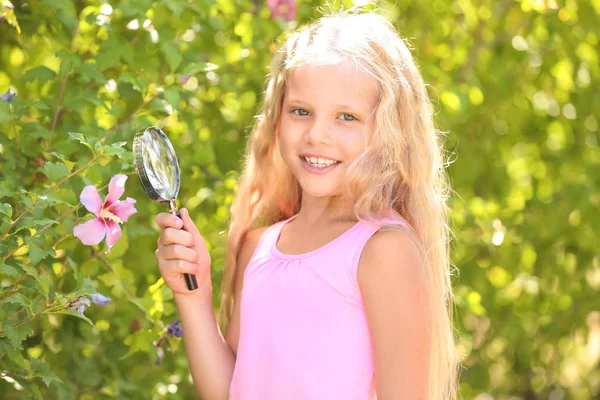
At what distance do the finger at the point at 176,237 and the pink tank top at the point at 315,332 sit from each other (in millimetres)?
188

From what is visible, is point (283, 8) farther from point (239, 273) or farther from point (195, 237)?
point (195, 237)

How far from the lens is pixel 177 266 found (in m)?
1.92

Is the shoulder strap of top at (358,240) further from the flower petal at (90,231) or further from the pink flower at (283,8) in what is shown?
the pink flower at (283,8)

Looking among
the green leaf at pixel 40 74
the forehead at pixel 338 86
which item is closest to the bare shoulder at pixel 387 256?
the forehead at pixel 338 86

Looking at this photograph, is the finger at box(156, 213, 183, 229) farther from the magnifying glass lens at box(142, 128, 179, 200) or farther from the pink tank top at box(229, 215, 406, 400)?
the pink tank top at box(229, 215, 406, 400)

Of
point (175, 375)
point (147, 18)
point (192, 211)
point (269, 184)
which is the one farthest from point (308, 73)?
point (175, 375)

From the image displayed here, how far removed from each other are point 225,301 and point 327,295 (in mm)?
454

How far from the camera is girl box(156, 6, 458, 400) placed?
5.95 ft

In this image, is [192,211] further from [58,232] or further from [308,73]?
[308,73]

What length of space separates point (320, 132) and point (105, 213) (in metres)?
0.43

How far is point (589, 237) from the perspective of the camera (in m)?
3.43

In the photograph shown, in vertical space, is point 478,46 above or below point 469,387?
above

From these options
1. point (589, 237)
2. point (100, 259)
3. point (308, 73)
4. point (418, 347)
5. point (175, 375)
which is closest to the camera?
point (418, 347)

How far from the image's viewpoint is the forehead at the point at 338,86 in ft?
6.18
